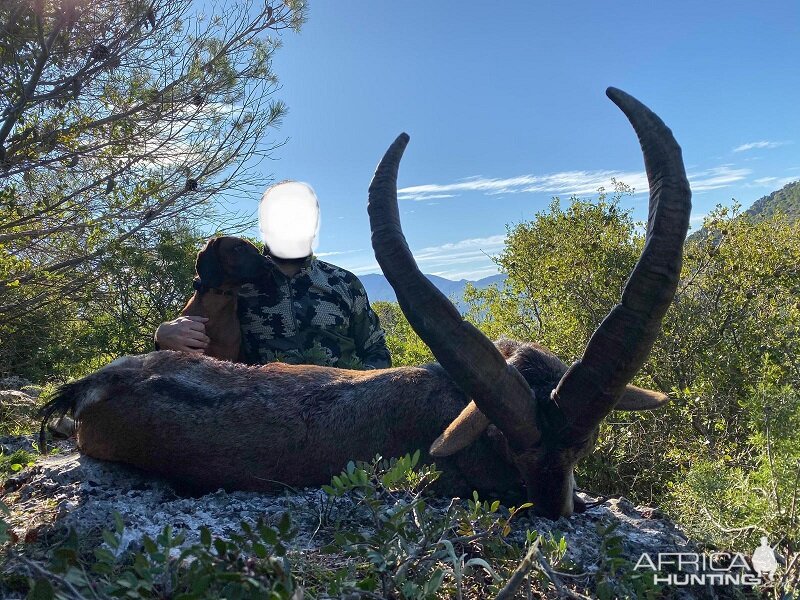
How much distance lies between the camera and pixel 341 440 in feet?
11.3

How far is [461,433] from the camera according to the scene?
3.14m

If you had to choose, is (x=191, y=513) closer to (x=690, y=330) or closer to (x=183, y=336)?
(x=183, y=336)

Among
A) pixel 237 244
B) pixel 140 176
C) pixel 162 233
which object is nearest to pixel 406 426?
pixel 237 244

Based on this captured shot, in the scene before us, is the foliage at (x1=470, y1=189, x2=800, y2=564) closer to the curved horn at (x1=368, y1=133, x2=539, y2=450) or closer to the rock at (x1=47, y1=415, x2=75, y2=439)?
the curved horn at (x1=368, y1=133, x2=539, y2=450)

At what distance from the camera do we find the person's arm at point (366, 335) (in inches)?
208

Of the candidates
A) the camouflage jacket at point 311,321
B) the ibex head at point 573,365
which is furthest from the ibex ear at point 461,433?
the camouflage jacket at point 311,321

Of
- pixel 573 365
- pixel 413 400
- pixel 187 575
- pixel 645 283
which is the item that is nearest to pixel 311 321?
pixel 413 400

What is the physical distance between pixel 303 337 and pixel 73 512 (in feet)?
8.03

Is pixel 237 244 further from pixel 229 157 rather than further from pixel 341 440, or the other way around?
pixel 229 157

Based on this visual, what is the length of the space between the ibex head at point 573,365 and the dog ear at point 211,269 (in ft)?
6.64

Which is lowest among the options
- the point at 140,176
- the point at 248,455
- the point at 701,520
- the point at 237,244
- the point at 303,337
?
the point at 701,520

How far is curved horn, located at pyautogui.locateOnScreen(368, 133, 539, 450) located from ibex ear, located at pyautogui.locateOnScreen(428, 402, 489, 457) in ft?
0.45

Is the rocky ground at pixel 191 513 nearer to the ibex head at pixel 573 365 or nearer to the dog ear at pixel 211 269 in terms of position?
the ibex head at pixel 573 365

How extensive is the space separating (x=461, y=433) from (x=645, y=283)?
120 centimetres
